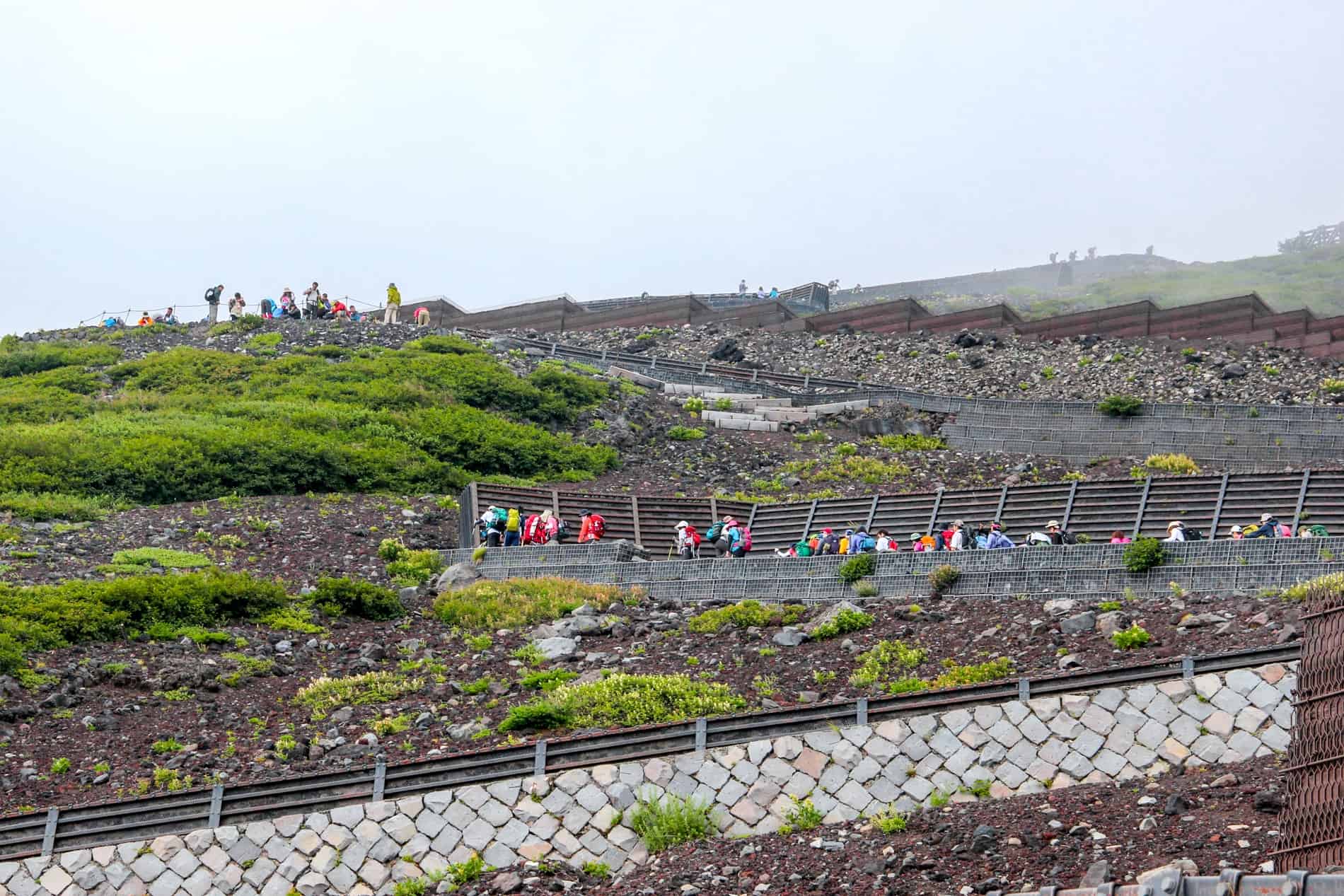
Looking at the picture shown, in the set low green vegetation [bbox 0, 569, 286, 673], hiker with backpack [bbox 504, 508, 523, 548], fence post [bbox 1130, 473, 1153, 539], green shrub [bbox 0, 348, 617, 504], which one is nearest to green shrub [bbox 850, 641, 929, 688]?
fence post [bbox 1130, 473, 1153, 539]

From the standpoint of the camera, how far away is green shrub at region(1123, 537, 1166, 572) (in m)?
25.1

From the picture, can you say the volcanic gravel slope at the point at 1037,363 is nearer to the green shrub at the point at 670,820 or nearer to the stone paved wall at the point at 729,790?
the stone paved wall at the point at 729,790

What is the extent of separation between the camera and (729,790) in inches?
810

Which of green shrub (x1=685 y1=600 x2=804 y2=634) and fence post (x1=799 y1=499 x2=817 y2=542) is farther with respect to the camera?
fence post (x1=799 y1=499 x2=817 y2=542)

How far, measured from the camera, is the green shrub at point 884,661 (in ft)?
78.1

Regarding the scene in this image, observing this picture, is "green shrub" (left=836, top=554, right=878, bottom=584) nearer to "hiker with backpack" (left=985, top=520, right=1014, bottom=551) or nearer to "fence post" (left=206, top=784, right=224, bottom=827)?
"hiker with backpack" (left=985, top=520, right=1014, bottom=551)

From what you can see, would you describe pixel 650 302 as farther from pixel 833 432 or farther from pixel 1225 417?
pixel 1225 417

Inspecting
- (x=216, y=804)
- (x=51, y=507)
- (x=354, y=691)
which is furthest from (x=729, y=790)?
(x=51, y=507)

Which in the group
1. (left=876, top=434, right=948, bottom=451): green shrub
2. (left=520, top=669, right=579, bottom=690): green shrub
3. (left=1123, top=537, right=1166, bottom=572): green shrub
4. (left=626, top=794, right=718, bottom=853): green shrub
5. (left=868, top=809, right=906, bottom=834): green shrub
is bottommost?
(left=626, top=794, right=718, bottom=853): green shrub

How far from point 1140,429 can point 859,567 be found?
739 inches

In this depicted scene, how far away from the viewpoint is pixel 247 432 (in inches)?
1828

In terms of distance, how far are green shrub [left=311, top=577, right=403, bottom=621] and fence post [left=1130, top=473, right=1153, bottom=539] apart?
44.3ft

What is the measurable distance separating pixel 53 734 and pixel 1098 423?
2896 centimetres

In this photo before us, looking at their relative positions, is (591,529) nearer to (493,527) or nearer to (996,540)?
(493,527)
